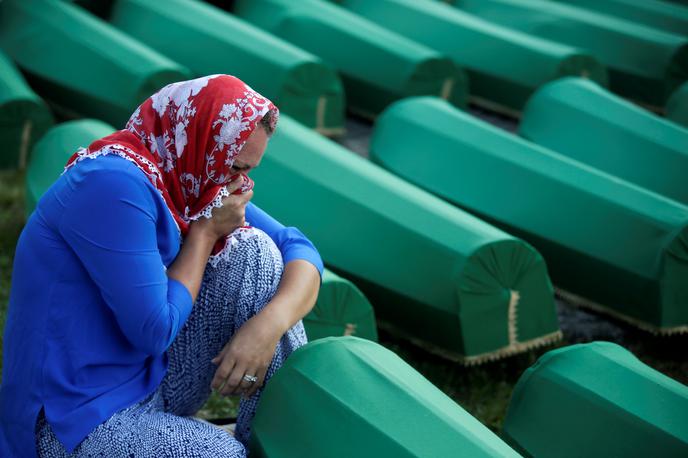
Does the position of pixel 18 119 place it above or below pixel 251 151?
below

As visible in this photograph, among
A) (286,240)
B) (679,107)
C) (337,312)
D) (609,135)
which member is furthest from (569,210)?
(679,107)

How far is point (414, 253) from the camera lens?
2.64m

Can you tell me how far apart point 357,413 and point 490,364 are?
121cm

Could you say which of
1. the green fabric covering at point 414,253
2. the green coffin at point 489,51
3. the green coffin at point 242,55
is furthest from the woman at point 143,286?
the green coffin at point 489,51

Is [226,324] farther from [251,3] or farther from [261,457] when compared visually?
[251,3]

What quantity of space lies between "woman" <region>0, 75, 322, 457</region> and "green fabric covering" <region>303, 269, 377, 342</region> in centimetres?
53

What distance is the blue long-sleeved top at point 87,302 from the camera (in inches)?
61.0

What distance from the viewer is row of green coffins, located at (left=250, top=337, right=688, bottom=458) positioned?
1.59 meters

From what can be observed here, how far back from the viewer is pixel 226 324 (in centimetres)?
186

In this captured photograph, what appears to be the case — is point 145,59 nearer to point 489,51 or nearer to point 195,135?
point 489,51

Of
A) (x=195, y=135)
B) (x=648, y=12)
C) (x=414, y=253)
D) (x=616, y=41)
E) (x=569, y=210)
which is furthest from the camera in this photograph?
(x=648, y=12)

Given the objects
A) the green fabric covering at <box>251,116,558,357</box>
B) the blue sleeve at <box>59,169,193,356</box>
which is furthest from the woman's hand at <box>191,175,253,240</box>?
the green fabric covering at <box>251,116,558,357</box>

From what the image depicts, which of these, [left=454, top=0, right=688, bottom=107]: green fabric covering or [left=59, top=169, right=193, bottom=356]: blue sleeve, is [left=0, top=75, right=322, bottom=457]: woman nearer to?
[left=59, top=169, right=193, bottom=356]: blue sleeve

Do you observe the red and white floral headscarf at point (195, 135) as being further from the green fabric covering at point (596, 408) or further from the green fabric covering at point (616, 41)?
the green fabric covering at point (616, 41)
